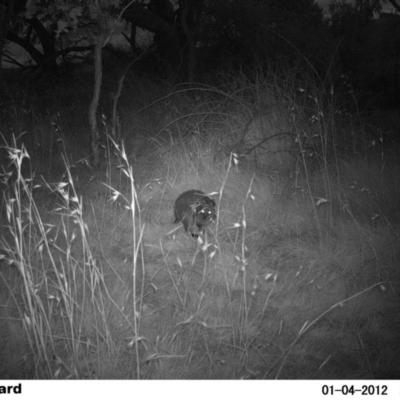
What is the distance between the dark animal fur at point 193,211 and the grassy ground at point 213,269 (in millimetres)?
92

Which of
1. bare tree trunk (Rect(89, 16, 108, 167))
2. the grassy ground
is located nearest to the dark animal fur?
the grassy ground

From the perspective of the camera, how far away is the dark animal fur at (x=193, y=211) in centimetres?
318

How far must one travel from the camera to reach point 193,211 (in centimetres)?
316

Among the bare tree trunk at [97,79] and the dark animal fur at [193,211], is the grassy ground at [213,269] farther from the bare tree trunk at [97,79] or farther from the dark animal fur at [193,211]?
the bare tree trunk at [97,79]

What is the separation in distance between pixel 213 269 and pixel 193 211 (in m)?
0.83

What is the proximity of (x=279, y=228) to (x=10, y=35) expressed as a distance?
8454 millimetres

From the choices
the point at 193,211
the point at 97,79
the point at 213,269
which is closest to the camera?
the point at 213,269

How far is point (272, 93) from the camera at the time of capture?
206 inches

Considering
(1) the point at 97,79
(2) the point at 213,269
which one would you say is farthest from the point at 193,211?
(1) the point at 97,79

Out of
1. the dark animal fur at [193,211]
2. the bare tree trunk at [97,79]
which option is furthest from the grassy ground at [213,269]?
the bare tree trunk at [97,79]

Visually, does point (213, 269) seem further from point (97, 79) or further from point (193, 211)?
point (97, 79)

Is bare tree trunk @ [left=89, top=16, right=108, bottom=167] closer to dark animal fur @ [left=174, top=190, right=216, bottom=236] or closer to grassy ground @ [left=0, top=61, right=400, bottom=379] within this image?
grassy ground @ [left=0, top=61, right=400, bottom=379]

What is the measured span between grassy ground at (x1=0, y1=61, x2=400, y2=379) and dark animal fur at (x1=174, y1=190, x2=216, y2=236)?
9cm

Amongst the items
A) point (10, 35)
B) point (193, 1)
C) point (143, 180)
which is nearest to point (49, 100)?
point (10, 35)
